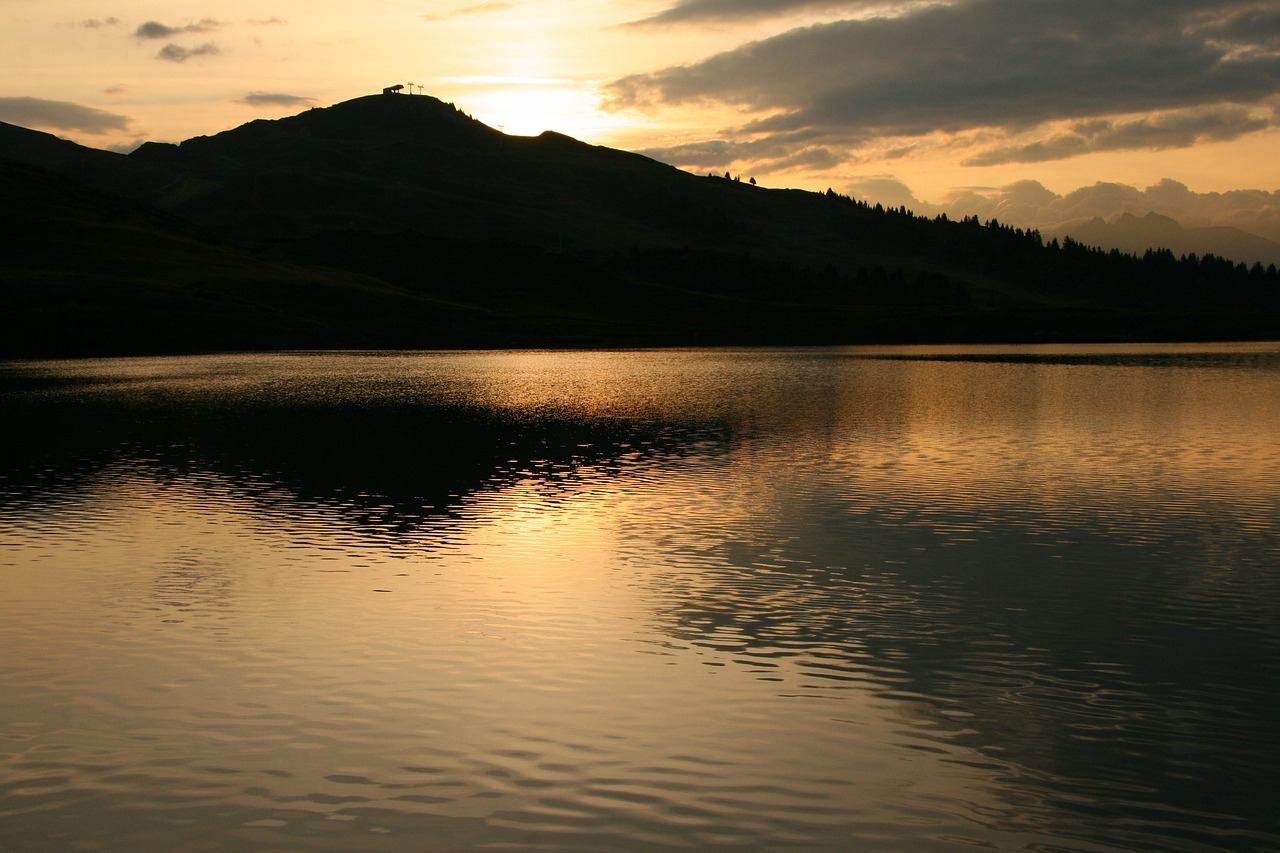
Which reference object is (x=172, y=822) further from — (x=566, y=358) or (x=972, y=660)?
(x=566, y=358)

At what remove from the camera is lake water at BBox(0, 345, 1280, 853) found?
1664 cm

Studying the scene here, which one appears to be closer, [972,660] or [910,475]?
[972,660]

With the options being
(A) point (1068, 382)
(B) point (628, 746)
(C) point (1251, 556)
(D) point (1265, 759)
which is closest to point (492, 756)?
(B) point (628, 746)

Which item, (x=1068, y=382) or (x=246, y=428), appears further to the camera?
(x=1068, y=382)

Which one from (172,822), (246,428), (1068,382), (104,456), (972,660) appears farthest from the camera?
(1068,382)

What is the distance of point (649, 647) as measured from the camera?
24.6 meters

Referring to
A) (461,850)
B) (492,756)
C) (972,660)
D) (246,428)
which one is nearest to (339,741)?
(492,756)

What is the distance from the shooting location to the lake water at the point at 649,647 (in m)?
16.6

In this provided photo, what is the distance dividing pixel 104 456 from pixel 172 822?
4766cm

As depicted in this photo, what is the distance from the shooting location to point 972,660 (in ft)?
77.1

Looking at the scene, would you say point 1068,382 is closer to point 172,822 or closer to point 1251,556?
point 1251,556

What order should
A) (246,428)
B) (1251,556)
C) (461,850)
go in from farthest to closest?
(246,428)
(1251,556)
(461,850)

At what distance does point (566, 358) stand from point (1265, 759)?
156 m

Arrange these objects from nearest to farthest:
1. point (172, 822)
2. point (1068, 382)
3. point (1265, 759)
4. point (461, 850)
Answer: point (461, 850) < point (172, 822) < point (1265, 759) < point (1068, 382)
